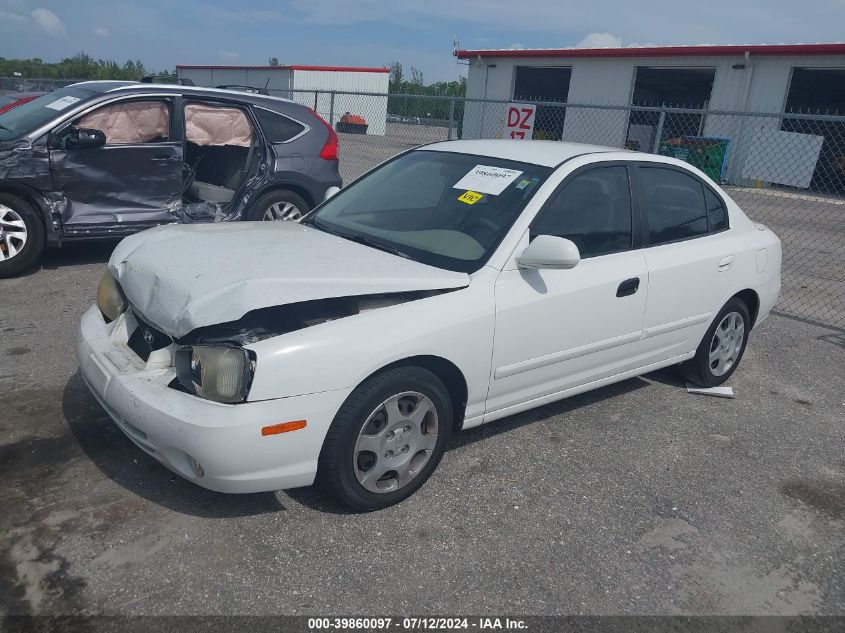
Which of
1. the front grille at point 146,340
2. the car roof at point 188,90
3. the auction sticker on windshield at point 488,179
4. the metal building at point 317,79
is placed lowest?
the front grille at point 146,340

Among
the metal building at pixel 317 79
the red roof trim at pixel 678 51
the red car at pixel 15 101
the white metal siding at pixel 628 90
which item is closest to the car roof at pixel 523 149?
the red car at pixel 15 101

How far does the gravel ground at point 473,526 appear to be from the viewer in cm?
278

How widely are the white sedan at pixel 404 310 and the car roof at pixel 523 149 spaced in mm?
19

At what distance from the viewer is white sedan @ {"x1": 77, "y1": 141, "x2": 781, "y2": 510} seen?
289cm

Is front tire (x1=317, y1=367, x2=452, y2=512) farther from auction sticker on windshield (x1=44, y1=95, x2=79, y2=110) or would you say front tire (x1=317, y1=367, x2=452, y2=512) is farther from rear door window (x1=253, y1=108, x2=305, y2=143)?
auction sticker on windshield (x1=44, y1=95, x2=79, y2=110)

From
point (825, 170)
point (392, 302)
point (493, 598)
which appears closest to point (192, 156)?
point (392, 302)

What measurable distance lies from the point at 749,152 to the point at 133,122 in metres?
18.0

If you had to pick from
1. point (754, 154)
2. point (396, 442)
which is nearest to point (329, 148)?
point (396, 442)

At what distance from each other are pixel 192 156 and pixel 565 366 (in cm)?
544

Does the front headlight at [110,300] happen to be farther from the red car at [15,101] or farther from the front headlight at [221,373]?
the red car at [15,101]

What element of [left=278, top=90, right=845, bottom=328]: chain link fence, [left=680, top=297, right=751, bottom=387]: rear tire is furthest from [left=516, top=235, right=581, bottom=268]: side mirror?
[left=278, top=90, right=845, bottom=328]: chain link fence

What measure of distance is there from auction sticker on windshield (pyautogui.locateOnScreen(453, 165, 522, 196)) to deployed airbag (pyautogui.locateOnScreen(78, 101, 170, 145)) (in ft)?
13.5

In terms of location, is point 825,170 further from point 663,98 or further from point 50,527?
point 50,527

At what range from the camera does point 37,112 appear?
6727 millimetres
